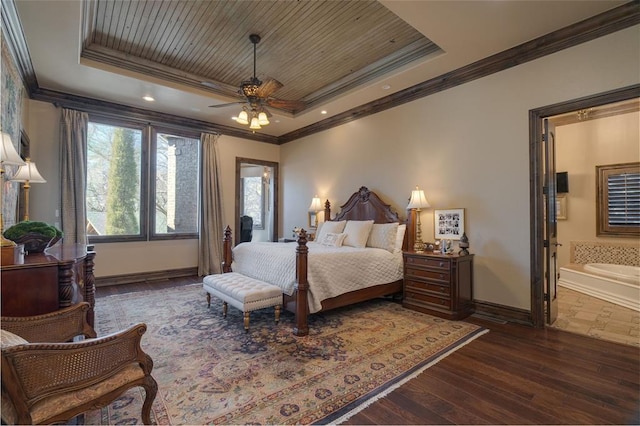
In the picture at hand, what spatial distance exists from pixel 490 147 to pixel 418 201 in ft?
3.57

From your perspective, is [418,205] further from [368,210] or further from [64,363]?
[64,363]

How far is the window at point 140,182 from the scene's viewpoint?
5164 mm

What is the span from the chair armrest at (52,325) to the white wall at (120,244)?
12.1 ft

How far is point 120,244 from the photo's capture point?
5.31m

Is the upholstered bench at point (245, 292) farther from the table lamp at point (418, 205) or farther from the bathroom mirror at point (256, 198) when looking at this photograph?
the bathroom mirror at point (256, 198)

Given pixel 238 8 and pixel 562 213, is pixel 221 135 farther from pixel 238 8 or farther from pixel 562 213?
pixel 562 213

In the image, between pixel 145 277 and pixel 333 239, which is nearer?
pixel 333 239

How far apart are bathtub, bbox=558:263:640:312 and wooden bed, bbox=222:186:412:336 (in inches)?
119

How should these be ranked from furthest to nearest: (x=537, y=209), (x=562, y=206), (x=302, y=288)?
1. (x=562, y=206)
2. (x=537, y=209)
3. (x=302, y=288)

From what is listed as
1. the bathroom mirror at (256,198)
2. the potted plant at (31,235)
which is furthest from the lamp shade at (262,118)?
the bathroom mirror at (256,198)

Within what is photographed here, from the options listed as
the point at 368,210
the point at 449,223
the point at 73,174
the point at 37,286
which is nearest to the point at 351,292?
the point at 449,223

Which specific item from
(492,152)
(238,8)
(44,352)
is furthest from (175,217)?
(492,152)

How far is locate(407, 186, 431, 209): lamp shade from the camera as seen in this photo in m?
4.16

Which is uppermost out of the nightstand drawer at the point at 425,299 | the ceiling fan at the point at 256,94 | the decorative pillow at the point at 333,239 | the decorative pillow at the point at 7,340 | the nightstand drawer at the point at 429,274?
the ceiling fan at the point at 256,94
